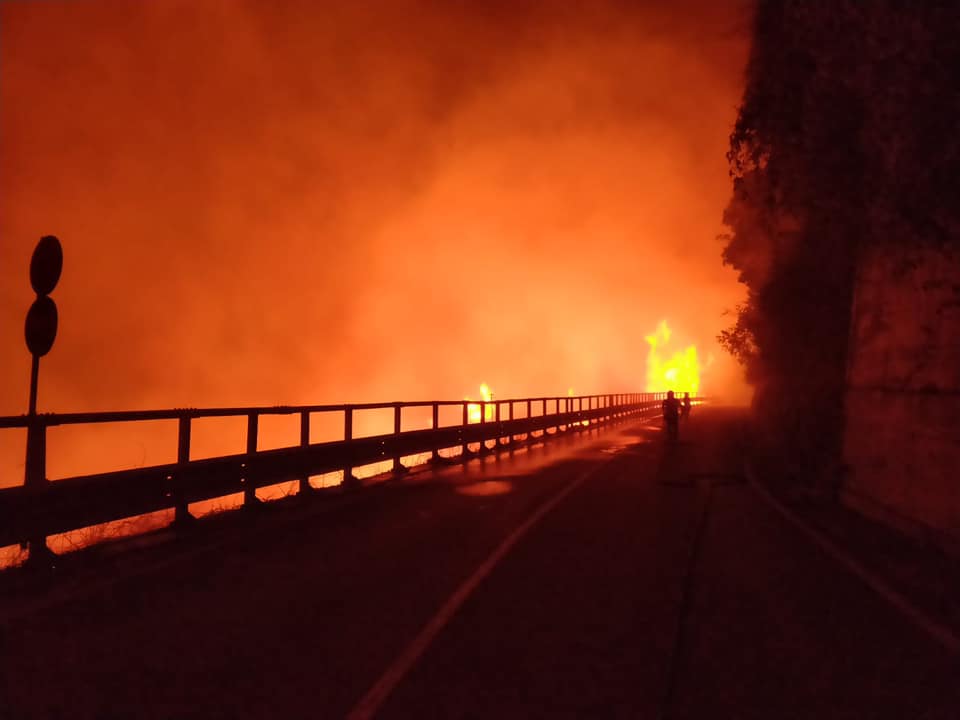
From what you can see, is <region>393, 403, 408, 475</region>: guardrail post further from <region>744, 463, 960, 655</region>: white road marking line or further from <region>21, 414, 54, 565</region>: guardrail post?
<region>21, 414, 54, 565</region>: guardrail post

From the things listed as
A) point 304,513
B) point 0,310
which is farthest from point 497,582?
point 0,310

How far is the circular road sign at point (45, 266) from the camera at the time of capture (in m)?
10.3

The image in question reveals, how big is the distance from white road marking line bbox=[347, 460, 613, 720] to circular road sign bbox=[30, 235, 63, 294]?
6.30m

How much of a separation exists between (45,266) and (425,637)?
23.9ft

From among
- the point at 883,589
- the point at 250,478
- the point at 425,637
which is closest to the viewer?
the point at 425,637

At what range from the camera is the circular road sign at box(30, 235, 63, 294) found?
10.3 metres

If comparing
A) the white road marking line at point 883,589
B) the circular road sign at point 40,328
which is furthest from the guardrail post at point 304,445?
the white road marking line at point 883,589

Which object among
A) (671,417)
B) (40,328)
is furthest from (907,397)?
(671,417)

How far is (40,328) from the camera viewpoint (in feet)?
33.4

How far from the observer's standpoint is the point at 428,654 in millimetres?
5691

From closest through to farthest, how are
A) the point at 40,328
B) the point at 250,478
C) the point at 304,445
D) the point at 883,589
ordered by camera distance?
the point at 883,589, the point at 40,328, the point at 250,478, the point at 304,445

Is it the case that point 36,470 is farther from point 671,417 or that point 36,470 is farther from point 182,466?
point 671,417

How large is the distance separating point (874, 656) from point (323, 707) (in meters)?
3.72

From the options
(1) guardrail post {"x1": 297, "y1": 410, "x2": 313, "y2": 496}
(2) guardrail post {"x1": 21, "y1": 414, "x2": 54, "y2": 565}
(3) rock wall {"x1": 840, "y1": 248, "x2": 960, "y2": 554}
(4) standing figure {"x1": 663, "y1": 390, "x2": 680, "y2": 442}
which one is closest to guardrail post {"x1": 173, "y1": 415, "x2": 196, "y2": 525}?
(2) guardrail post {"x1": 21, "y1": 414, "x2": 54, "y2": 565}
